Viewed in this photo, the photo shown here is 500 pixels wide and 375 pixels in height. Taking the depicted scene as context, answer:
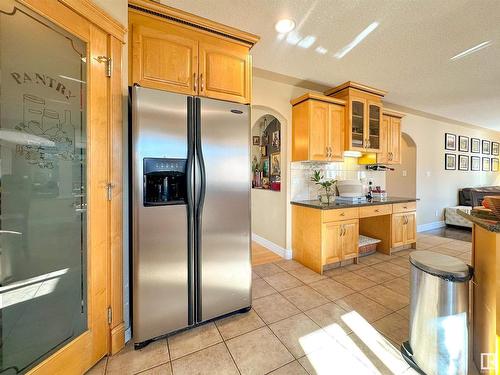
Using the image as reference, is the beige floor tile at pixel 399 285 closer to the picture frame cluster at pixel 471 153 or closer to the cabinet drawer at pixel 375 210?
the cabinet drawer at pixel 375 210

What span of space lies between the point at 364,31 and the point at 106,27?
2.26 metres

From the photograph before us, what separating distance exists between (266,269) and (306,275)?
54cm

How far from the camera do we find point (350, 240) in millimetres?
2965

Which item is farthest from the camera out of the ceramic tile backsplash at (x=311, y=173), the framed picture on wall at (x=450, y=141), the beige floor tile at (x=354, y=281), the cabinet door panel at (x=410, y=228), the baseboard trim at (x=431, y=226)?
the framed picture on wall at (x=450, y=141)

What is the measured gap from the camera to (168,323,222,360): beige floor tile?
1.55 meters

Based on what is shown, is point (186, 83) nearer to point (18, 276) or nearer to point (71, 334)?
point (18, 276)

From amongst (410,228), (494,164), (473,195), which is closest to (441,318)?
(410,228)

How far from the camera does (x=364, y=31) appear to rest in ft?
7.01

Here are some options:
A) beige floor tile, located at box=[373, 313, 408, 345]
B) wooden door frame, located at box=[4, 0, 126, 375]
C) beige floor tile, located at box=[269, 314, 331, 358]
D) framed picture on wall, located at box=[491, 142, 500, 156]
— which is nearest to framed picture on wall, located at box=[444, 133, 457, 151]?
framed picture on wall, located at box=[491, 142, 500, 156]

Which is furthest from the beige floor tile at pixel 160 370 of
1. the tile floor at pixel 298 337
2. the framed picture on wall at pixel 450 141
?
the framed picture on wall at pixel 450 141

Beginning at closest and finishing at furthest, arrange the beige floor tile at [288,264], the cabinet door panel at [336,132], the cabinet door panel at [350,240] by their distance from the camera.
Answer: the cabinet door panel at [350,240] → the beige floor tile at [288,264] → the cabinet door panel at [336,132]

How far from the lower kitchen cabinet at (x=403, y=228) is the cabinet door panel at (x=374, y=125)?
3.73 ft

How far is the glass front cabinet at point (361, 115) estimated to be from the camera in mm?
3203

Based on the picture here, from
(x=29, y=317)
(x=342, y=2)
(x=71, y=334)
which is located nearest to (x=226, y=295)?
(x=71, y=334)
